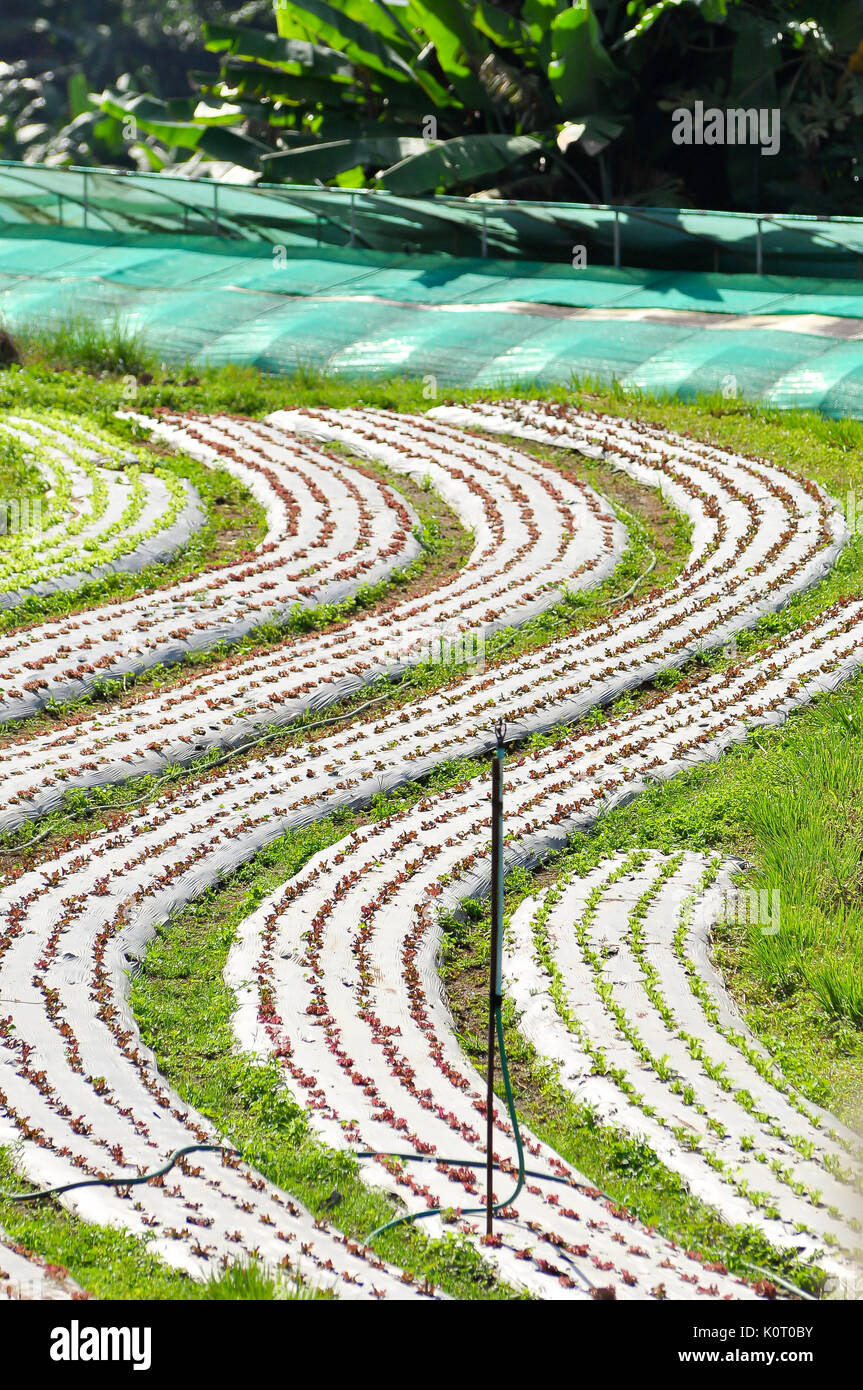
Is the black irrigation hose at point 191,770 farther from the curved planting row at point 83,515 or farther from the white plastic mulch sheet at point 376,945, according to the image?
the curved planting row at point 83,515

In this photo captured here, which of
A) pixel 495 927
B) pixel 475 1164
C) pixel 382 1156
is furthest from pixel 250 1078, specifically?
pixel 495 927

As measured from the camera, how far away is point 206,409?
19797mm

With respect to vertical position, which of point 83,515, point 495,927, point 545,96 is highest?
point 545,96

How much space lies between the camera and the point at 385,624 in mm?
13195

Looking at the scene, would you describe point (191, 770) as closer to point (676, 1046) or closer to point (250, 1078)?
point (250, 1078)

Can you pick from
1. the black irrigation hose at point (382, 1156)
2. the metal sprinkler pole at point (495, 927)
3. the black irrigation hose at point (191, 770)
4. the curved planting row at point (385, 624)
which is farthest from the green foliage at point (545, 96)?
the black irrigation hose at point (382, 1156)

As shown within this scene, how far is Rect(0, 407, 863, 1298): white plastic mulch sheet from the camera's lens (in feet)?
19.9

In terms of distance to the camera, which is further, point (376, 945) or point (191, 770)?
point (191, 770)

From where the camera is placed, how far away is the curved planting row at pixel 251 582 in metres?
12.1

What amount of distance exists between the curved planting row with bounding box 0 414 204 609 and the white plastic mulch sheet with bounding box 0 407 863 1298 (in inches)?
151

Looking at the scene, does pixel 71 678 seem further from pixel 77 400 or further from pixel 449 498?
pixel 77 400

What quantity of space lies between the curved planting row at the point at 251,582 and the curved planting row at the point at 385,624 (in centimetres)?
36

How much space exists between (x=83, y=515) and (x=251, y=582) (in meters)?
2.62
